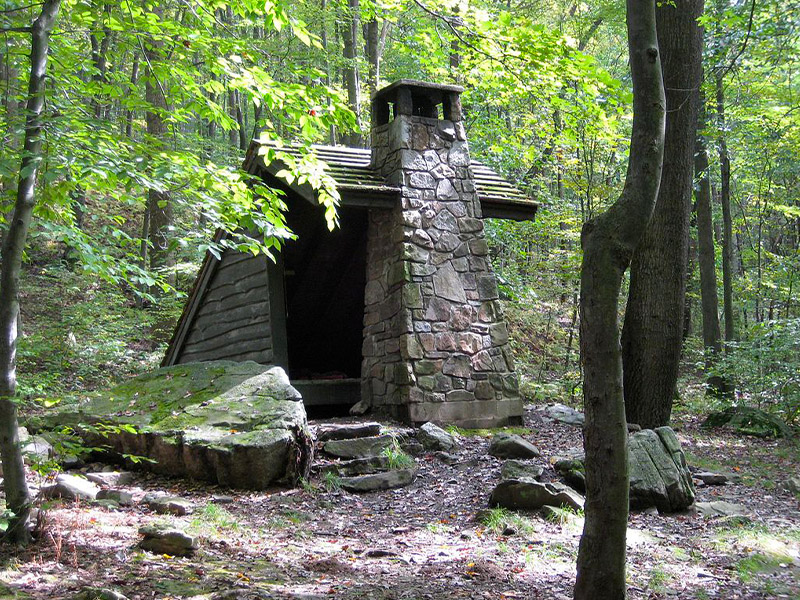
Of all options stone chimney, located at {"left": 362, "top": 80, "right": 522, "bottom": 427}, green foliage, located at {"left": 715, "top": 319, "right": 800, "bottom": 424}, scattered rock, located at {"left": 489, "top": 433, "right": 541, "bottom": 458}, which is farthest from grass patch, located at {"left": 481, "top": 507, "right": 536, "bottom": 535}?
green foliage, located at {"left": 715, "top": 319, "right": 800, "bottom": 424}

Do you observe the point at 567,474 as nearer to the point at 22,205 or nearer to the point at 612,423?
the point at 612,423

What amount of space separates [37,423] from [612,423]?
6.07 m

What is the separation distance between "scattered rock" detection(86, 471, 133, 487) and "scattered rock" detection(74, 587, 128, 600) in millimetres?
2836

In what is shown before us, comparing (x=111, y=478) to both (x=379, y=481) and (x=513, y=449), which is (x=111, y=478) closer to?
(x=379, y=481)

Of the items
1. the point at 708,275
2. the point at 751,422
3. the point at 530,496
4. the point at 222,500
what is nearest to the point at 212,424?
the point at 222,500

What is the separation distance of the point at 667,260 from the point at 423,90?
12.4ft

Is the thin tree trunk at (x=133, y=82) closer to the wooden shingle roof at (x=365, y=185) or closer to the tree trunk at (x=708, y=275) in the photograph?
the wooden shingle roof at (x=365, y=185)

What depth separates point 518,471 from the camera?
20.0 feet

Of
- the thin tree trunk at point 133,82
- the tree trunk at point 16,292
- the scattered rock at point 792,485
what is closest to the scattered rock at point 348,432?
the thin tree trunk at point 133,82

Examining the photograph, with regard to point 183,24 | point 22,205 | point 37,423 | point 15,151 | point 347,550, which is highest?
point 183,24

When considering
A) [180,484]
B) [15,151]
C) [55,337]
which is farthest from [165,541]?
[55,337]

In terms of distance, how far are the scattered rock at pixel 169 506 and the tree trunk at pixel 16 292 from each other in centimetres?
132

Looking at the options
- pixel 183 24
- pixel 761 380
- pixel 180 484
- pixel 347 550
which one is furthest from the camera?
pixel 761 380

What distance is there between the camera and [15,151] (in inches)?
147
